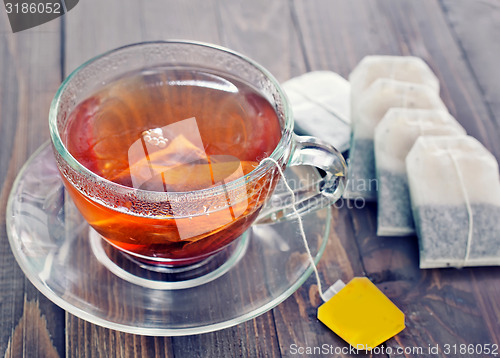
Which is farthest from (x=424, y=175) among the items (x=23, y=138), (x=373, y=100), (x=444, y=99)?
(x=23, y=138)

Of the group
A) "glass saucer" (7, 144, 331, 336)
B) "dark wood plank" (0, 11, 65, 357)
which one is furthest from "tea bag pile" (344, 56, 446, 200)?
"dark wood plank" (0, 11, 65, 357)

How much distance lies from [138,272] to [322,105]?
0.47 metres

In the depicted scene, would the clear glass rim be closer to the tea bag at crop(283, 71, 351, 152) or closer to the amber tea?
the amber tea

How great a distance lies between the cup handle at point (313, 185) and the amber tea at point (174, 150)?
4 centimetres

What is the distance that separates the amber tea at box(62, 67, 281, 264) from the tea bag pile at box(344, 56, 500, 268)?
24 centimetres

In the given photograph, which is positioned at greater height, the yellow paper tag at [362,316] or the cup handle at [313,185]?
the cup handle at [313,185]

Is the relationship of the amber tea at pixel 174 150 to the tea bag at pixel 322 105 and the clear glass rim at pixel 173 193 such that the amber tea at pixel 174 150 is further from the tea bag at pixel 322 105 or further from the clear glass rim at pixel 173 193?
the tea bag at pixel 322 105

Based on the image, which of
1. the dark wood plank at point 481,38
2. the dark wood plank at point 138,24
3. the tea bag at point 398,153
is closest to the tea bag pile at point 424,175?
the tea bag at point 398,153

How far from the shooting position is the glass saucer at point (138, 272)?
83 centimetres

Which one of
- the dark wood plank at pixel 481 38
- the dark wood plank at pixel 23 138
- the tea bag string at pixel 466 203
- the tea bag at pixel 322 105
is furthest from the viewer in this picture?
the dark wood plank at pixel 481 38

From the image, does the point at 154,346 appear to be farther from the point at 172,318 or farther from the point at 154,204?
the point at 154,204

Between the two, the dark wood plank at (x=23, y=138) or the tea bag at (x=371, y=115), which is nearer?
the dark wood plank at (x=23, y=138)

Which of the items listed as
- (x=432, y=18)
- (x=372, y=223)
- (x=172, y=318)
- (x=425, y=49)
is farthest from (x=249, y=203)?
(x=432, y=18)

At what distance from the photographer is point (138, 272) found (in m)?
0.89
